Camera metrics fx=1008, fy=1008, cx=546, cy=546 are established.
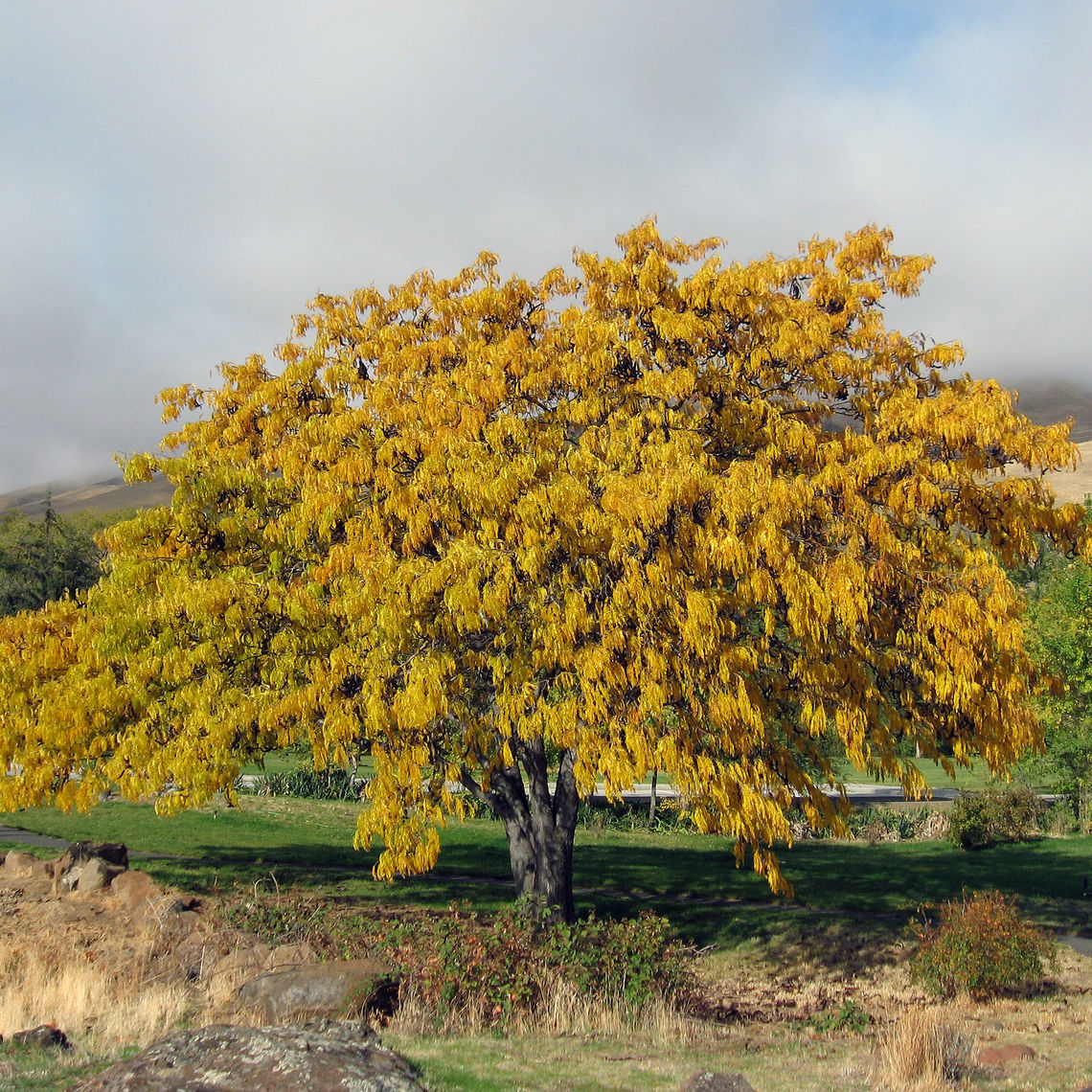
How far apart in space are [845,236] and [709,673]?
7.96 meters

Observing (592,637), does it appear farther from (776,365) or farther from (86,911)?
(86,911)

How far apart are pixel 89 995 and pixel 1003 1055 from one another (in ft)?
33.1

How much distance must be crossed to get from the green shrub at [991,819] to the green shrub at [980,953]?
18084 mm

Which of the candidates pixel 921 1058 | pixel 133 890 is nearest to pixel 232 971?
pixel 133 890

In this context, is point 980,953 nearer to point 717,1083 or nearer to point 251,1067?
point 717,1083

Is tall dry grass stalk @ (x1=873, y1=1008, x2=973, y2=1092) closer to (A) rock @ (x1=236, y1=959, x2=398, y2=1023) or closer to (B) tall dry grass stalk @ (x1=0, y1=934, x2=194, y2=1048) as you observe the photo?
(A) rock @ (x1=236, y1=959, x2=398, y2=1023)

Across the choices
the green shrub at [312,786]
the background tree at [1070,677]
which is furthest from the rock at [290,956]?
the green shrub at [312,786]

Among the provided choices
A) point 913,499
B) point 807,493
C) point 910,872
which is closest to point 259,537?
point 807,493

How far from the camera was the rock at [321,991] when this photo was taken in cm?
1039

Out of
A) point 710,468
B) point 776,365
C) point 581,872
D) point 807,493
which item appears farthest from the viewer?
point 581,872

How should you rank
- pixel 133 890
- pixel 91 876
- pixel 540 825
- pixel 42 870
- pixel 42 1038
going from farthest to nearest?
pixel 42 870, pixel 91 876, pixel 133 890, pixel 540 825, pixel 42 1038

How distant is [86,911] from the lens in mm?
16359

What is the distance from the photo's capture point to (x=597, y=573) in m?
11.3

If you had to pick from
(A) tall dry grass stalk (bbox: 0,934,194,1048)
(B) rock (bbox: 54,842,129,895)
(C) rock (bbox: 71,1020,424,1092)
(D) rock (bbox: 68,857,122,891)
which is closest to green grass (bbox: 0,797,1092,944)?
(B) rock (bbox: 54,842,129,895)
